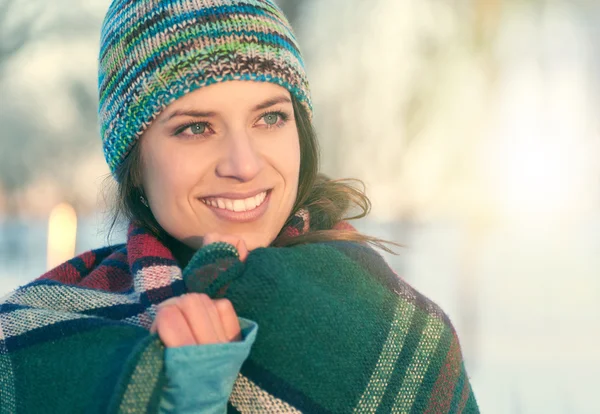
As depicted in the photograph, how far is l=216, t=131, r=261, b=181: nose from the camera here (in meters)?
1.23

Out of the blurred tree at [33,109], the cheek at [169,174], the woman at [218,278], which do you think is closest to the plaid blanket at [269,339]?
the woman at [218,278]

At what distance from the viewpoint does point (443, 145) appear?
4590 millimetres

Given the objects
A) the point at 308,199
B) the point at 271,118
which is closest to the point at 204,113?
the point at 271,118

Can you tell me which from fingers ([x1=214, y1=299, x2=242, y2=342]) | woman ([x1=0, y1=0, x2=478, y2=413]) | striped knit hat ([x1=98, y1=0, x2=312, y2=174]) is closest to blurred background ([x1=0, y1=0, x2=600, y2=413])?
woman ([x1=0, y1=0, x2=478, y2=413])

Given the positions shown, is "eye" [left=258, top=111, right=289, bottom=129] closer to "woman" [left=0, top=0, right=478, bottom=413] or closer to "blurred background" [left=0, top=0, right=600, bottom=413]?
"woman" [left=0, top=0, right=478, bottom=413]

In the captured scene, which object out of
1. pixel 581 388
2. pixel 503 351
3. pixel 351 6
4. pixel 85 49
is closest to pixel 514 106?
pixel 351 6

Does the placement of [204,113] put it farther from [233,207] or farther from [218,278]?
[218,278]

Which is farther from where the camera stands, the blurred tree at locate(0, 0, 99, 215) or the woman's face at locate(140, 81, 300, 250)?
the blurred tree at locate(0, 0, 99, 215)

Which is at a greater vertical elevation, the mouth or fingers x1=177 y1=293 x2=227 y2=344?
the mouth

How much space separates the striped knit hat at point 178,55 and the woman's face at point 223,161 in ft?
0.09

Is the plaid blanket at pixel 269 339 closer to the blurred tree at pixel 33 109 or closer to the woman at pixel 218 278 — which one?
the woman at pixel 218 278

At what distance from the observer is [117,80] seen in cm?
136

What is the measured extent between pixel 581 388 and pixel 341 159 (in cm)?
193

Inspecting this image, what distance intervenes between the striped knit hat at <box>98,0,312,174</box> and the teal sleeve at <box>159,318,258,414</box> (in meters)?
0.57
